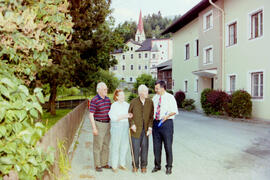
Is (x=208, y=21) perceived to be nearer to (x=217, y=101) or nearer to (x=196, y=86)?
(x=196, y=86)

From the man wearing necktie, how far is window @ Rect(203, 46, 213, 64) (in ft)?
52.9

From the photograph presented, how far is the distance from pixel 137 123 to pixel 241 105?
10.9 meters

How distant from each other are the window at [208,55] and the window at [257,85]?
5.23 m

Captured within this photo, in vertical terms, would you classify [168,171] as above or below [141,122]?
below

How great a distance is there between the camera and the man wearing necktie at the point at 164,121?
18.4 ft

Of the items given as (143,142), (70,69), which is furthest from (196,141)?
(70,69)

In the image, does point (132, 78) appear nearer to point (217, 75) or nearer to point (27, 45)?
point (217, 75)

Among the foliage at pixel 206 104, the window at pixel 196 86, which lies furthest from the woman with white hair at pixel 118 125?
the window at pixel 196 86

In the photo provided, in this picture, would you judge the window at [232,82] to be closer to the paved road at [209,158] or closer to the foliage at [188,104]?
the foliage at [188,104]

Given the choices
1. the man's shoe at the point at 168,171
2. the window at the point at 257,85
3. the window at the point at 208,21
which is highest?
the window at the point at 208,21

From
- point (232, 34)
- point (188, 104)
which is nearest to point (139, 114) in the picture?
point (232, 34)

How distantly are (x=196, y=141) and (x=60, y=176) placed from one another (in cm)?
539

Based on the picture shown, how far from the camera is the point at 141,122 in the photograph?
18.7ft

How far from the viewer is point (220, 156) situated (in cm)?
723
